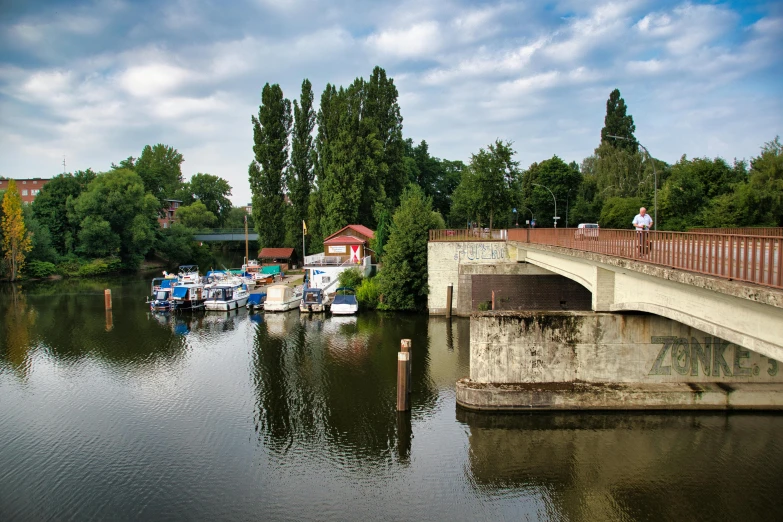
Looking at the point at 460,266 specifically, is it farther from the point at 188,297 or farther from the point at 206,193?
the point at 206,193

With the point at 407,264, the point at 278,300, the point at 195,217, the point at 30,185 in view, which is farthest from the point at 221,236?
the point at 407,264

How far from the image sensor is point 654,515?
37.4ft

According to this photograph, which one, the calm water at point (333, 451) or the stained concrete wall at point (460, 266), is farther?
the stained concrete wall at point (460, 266)

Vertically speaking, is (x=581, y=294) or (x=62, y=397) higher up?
(x=581, y=294)

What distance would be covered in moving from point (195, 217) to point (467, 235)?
72.7 meters

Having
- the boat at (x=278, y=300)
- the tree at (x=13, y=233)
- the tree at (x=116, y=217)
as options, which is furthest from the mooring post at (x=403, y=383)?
the tree at (x=116, y=217)

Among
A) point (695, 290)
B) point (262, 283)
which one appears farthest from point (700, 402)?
point (262, 283)

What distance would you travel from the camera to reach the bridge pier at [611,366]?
53.9 feet

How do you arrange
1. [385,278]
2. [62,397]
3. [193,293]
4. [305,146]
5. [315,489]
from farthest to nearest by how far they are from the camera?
[305,146]
[193,293]
[385,278]
[62,397]
[315,489]

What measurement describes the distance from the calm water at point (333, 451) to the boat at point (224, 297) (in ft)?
45.6

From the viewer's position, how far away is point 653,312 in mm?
14172

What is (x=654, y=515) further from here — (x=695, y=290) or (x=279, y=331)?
(x=279, y=331)

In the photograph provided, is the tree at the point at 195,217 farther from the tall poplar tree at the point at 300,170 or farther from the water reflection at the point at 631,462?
the water reflection at the point at 631,462

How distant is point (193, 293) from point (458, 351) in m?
22.5
